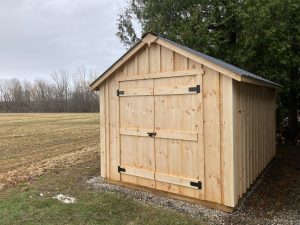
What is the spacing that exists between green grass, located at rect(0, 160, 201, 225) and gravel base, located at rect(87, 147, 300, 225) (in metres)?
0.26

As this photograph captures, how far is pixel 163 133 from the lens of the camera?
666cm

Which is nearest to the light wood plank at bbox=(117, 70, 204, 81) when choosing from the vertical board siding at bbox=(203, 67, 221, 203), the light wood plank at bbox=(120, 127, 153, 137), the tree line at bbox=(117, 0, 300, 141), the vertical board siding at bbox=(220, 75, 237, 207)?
the vertical board siding at bbox=(203, 67, 221, 203)

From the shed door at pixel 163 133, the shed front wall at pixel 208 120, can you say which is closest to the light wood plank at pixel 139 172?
the shed door at pixel 163 133

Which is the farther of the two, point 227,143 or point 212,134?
point 212,134

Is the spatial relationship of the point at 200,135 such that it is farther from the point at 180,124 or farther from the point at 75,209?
the point at 75,209

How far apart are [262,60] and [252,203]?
6.61 metres

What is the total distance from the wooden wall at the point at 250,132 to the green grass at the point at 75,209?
1.53 metres

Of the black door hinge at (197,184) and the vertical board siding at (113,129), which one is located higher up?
the vertical board siding at (113,129)

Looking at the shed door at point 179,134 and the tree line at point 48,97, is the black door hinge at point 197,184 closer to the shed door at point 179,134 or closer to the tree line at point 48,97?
the shed door at point 179,134

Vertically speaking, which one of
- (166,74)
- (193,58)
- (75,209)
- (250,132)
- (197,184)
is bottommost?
(75,209)

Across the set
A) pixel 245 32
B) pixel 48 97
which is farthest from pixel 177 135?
pixel 48 97

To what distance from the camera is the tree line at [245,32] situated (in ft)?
35.5

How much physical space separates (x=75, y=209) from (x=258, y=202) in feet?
11.6

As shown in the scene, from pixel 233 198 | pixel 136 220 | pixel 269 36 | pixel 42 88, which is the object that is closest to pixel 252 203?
pixel 233 198
